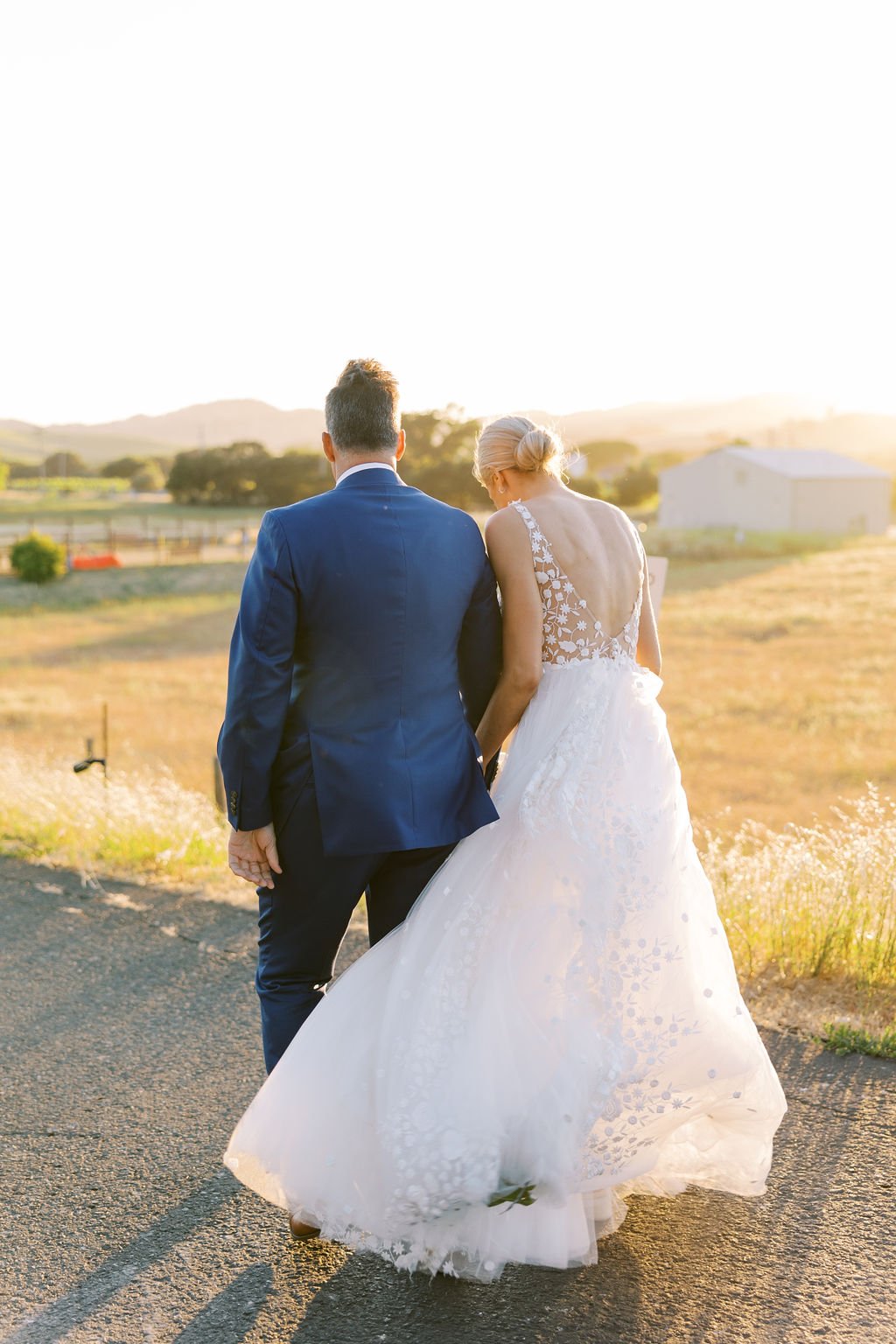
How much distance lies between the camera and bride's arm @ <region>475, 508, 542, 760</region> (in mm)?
3076

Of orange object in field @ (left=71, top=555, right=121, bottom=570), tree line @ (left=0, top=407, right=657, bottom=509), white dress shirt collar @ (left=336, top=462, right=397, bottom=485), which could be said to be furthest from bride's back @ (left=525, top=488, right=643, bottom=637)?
tree line @ (left=0, top=407, right=657, bottom=509)

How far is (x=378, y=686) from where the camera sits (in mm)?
2904

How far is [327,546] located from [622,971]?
1266 mm

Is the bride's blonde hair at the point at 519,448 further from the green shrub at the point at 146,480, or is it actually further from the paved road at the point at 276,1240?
the green shrub at the point at 146,480

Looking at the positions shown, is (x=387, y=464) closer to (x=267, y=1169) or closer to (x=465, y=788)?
(x=465, y=788)

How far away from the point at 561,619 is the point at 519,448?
1.55 ft

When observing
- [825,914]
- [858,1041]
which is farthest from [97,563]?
[858,1041]

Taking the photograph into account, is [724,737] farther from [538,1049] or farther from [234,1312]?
[234,1312]

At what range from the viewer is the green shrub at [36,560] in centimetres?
3903

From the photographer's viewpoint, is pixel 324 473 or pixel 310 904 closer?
pixel 310 904

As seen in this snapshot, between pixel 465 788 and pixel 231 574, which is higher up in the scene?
pixel 465 788

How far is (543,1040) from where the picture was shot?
9.21 feet

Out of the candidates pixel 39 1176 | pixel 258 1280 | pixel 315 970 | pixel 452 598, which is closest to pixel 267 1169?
pixel 258 1280

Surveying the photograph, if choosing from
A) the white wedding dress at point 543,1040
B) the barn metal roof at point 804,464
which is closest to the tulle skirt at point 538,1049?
the white wedding dress at point 543,1040
